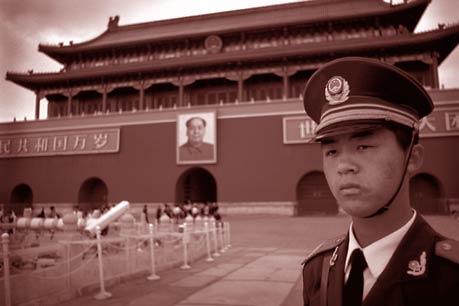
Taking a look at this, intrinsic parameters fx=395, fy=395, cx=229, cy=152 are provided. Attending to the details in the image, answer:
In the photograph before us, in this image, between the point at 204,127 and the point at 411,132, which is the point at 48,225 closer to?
the point at 411,132

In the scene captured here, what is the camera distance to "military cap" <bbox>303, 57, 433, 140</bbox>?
3.86 feet

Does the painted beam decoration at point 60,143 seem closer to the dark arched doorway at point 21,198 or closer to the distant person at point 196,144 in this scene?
the dark arched doorway at point 21,198

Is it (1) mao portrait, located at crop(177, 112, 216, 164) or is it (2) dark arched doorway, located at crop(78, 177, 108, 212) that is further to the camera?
(2) dark arched doorway, located at crop(78, 177, 108, 212)

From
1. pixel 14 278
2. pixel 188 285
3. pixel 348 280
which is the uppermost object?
pixel 348 280

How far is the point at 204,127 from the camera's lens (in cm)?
1944

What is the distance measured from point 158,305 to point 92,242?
1368 millimetres

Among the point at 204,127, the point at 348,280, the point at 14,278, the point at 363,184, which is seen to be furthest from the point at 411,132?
the point at 204,127

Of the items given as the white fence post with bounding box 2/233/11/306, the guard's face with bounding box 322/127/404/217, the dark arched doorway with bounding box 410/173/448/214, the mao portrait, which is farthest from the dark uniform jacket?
the mao portrait

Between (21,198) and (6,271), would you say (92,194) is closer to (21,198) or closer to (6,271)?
(21,198)

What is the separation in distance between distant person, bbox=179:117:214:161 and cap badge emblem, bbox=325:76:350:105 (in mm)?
18091

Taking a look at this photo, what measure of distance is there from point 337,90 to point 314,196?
17.7 m

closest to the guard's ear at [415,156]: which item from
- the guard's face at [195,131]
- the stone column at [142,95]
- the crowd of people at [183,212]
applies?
the crowd of people at [183,212]

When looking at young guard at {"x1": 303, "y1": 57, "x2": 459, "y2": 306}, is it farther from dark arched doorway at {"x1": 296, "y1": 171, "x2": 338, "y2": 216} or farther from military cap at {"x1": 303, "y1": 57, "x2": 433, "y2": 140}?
dark arched doorway at {"x1": 296, "y1": 171, "x2": 338, "y2": 216}

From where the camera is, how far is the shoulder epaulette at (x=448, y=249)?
106 centimetres
